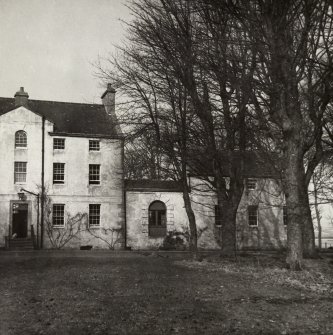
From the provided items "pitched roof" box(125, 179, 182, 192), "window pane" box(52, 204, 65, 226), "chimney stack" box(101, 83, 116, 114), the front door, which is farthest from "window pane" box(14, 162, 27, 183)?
"chimney stack" box(101, 83, 116, 114)

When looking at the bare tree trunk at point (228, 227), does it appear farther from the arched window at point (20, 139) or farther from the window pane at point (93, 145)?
the arched window at point (20, 139)

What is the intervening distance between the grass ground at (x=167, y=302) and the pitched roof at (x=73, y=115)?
951 inches

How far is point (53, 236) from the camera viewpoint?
119 ft


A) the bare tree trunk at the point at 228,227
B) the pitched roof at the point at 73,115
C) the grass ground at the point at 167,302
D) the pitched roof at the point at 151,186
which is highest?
the pitched roof at the point at 73,115

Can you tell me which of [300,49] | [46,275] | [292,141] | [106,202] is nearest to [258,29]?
[300,49]

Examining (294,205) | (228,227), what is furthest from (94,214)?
(294,205)

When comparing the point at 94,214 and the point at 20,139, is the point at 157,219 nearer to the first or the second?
the point at 94,214

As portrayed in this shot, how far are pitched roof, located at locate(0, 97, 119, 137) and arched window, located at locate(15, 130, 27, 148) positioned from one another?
1955 millimetres

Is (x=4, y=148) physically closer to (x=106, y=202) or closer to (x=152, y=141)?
(x=106, y=202)

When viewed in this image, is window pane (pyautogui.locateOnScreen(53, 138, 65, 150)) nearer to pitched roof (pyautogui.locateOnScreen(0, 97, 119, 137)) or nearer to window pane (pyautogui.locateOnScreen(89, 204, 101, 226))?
pitched roof (pyautogui.locateOnScreen(0, 97, 119, 137))

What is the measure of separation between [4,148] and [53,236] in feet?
25.6

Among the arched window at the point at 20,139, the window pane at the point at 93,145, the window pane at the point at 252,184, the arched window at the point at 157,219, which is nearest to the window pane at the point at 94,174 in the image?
the window pane at the point at 93,145

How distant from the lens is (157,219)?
38.3 meters

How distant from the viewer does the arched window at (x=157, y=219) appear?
3806 centimetres
